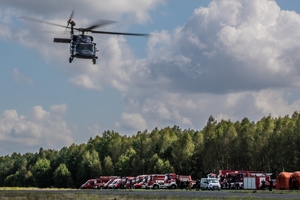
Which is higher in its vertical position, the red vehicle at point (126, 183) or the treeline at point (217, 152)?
the treeline at point (217, 152)

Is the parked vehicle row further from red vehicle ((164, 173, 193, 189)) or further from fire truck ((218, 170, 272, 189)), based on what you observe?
fire truck ((218, 170, 272, 189))

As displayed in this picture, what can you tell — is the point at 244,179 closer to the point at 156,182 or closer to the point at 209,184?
the point at 209,184

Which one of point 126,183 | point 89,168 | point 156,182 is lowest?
point 156,182

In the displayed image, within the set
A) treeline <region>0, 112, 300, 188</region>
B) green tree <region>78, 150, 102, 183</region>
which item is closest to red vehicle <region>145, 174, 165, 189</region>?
treeline <region>0, 112, 300, 188</region>

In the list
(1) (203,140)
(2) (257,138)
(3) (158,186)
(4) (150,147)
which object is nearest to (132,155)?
(4) (150,147)

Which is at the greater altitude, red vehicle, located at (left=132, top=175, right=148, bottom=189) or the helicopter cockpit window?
the helicopter cockpit window

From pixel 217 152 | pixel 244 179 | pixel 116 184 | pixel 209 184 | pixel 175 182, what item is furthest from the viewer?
pixel 217 152

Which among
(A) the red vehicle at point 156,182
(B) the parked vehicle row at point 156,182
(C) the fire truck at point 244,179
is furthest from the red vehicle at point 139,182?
(C) the fire truck at point 244,179

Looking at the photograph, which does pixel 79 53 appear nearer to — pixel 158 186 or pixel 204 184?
pixel 204 184

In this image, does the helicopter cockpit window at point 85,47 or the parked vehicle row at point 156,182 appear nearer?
the helicopter cockpit window at point 85,47

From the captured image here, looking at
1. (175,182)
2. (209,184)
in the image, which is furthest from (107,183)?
(209,184)

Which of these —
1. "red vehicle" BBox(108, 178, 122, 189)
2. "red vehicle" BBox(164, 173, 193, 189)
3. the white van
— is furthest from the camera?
"red vehicle" BBox(108, 178, 122, 189)

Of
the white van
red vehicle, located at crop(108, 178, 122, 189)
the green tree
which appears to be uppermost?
the green tree

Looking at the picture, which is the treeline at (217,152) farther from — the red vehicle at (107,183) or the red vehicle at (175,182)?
the red vehicle at (107,183)
